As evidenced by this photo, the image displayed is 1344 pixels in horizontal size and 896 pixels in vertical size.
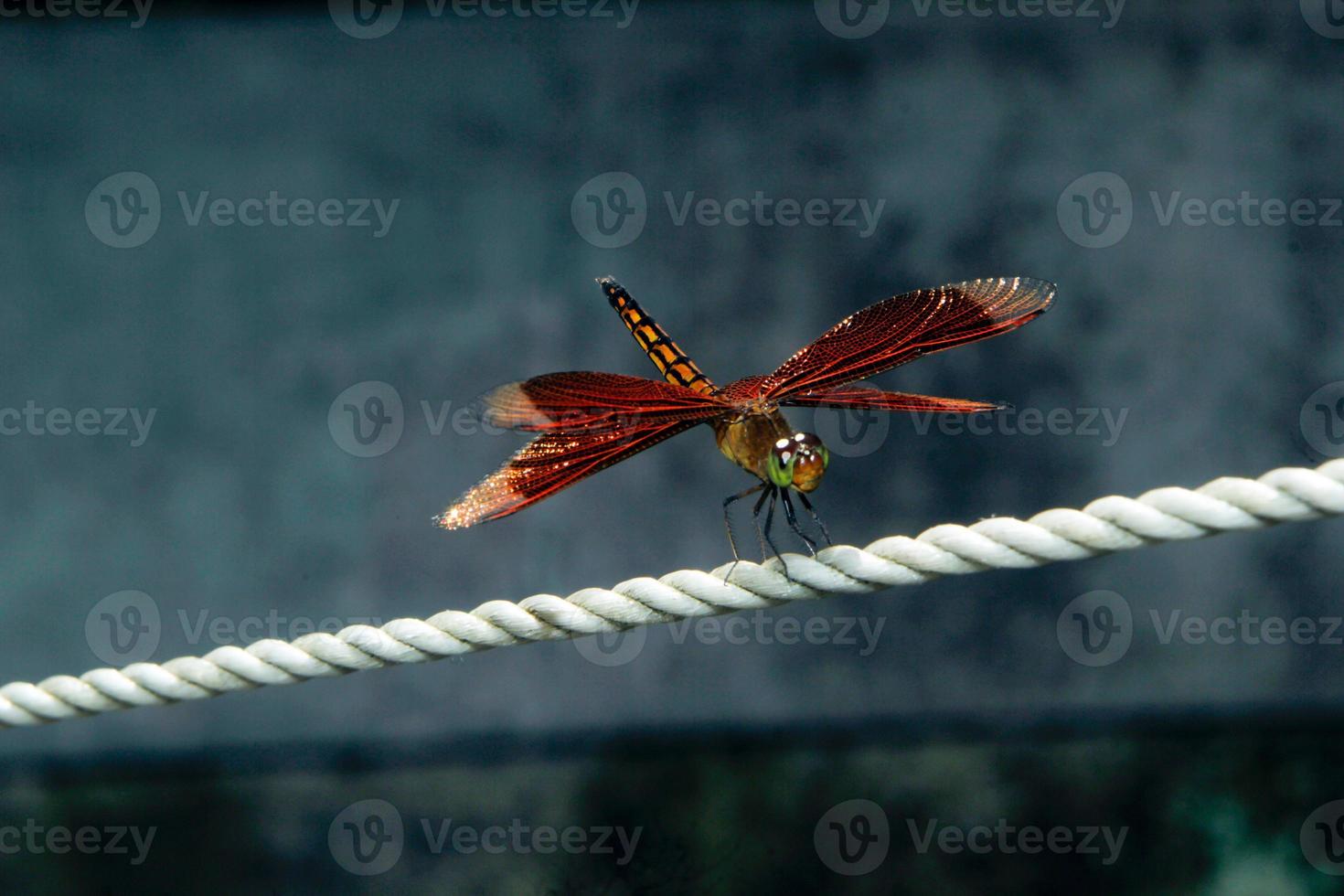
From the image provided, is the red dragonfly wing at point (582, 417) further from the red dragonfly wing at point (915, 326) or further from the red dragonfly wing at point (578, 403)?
the red dragonfly wing at point (915, 326)

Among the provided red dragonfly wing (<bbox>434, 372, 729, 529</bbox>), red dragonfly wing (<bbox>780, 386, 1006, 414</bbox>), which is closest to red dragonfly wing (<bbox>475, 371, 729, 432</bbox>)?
red dragonfly wing (<bbox>434, 372, 729, 529</bbox>)

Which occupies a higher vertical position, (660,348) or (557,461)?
(660,348)

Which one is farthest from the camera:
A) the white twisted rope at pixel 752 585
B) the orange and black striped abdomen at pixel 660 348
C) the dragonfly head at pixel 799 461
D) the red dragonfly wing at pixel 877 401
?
the orange and black striped abdomen at pixel 660 348

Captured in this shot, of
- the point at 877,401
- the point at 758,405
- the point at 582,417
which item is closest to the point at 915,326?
the point at 877,401

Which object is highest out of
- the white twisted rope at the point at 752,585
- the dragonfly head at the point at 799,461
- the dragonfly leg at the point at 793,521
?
the dragonfly head at the point at 799,461

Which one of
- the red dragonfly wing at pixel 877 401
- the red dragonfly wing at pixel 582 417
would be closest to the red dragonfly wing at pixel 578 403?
the red dragonfly wing at pixel 582 417

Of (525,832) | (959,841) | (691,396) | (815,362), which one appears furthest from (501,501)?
(959,841)

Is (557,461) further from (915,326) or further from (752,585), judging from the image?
(915,326)

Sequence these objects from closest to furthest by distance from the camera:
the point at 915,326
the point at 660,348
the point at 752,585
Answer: the point at 752,585 → the point at 915,326 → the point at 660,348
